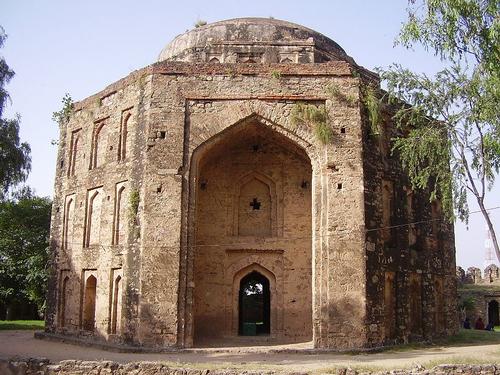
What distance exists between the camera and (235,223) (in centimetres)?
1647

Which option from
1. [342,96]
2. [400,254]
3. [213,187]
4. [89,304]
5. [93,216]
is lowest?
[89,304]

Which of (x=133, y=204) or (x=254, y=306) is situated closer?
(x=133, y=204)

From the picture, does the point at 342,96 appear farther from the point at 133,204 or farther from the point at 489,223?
the point at 133,204

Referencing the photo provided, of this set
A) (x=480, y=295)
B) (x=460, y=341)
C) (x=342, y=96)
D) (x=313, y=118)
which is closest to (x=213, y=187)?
(x=313, y=118)

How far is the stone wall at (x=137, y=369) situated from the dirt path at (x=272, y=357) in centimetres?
43

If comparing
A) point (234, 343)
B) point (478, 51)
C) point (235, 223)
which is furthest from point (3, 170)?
point (478, 51)

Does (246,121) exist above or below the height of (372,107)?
below

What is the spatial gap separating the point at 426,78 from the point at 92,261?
9994 millimetres

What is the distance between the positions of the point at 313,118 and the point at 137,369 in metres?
7.58

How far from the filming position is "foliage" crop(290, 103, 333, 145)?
1446 cm

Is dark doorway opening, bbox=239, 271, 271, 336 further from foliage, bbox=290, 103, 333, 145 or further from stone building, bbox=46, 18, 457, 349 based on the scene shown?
foliage, bbox=290, 103, 333, 145

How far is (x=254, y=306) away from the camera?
23797 mm

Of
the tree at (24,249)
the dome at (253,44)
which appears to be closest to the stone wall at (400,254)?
the dome at (253,44)

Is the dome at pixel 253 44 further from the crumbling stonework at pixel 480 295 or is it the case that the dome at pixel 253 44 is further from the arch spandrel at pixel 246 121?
the crumbling stonework at pixel 480 295
